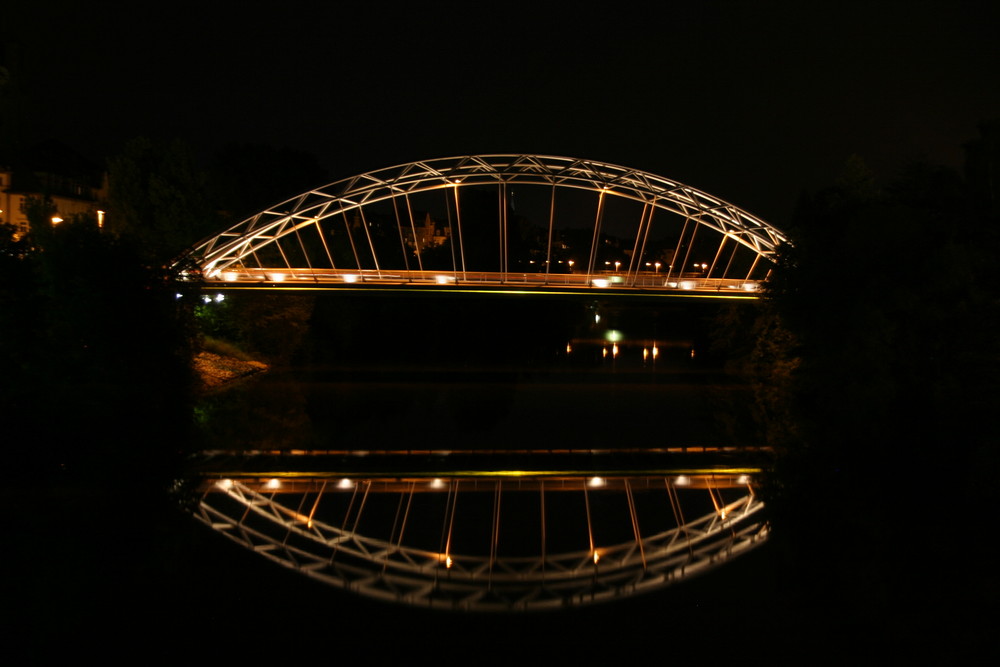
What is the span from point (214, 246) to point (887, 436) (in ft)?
109

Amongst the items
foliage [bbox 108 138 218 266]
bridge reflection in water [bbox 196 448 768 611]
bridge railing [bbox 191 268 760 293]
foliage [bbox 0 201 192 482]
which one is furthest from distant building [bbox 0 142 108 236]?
bridge reflection in water [bbox 196 448 768 611]

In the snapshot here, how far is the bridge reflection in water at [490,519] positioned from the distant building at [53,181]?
129 ft

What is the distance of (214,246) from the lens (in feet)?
139

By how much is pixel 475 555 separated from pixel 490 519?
7.05 feet

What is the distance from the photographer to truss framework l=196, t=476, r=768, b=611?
1239 cm

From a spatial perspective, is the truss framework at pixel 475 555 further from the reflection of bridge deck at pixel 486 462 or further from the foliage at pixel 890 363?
the reflection of bridge deck at pixel 486 462

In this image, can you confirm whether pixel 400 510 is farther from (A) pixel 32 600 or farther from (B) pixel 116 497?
(A) pixel 32 600

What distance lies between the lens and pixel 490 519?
1605cm

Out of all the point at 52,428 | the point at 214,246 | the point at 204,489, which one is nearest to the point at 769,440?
the point at 204,489

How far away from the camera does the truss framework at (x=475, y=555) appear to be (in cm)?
1239

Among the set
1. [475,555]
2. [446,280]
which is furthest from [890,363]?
[446,280]

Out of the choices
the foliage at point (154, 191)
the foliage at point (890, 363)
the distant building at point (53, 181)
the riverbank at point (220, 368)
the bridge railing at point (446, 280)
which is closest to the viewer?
the foliage at point (890, 363)

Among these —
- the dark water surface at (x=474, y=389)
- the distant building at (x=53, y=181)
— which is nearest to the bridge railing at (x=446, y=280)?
the dark water surface at (x=474, y=389)

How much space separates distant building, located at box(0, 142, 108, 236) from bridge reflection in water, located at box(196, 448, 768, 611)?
129ft
